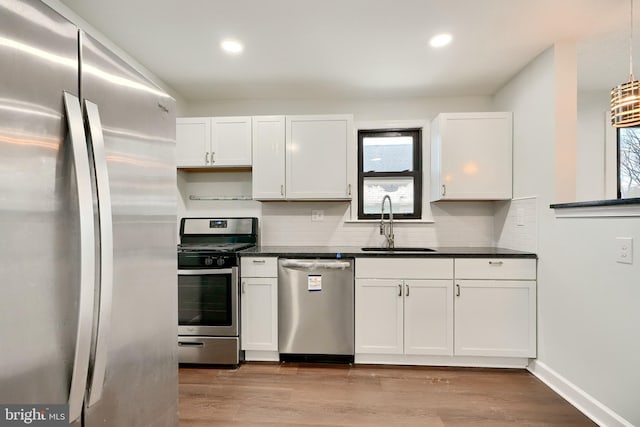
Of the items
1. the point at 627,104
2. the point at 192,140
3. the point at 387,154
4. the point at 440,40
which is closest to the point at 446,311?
the point at 387,154

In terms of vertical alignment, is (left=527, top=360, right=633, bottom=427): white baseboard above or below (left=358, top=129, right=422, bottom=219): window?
below

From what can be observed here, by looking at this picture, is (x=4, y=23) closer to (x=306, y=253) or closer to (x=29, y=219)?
(x=29, y=219)

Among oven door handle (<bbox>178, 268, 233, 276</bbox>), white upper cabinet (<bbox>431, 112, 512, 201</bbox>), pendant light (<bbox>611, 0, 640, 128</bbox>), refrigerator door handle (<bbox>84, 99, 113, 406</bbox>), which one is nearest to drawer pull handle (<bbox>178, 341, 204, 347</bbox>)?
oven door handle (<bbox>178, 268, 233, 276</bbox>)

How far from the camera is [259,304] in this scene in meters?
2.60

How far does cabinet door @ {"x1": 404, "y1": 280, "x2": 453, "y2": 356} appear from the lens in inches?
97.9

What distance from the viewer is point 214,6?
6.14 ft

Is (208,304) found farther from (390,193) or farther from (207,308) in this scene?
(390,193)

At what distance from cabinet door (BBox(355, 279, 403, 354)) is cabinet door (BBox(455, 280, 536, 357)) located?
477 millimetres

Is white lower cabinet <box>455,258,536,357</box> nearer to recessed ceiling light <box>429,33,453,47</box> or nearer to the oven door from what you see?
recessed ceiling light <box>429,33,453,47</box>

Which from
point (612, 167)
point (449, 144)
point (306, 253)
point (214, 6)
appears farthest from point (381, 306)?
point (612, 167)

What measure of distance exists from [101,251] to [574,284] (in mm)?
2599

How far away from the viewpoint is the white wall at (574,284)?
1.68 meters

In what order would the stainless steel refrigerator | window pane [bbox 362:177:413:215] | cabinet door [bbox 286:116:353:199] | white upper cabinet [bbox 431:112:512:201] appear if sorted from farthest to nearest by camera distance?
window pane [bbox 362:177:413:215] → cabinet door [bbox 286:116:353:199] → white upper cabinet [bbox 431:112:512:201] → the stainless steel refrigerator

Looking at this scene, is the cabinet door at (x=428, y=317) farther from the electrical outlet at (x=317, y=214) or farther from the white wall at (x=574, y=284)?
the electrical outlet at (x=317, y=214)
